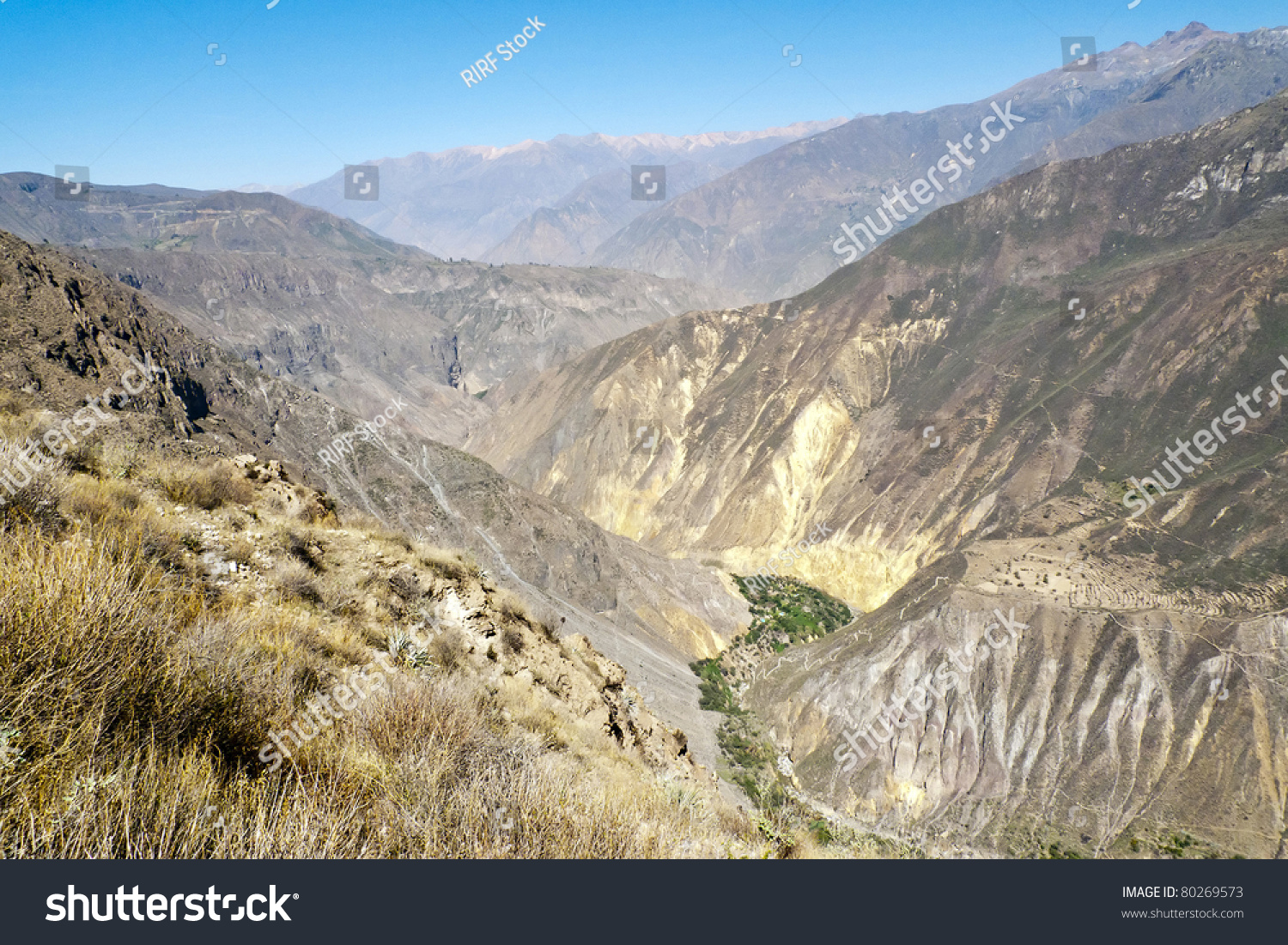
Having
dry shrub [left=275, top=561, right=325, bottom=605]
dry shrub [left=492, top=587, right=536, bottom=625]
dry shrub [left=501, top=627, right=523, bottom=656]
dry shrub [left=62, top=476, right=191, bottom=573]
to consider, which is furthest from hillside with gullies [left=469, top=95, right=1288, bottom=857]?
dry shrub [left=62, top=476, right=191, bottom=573]

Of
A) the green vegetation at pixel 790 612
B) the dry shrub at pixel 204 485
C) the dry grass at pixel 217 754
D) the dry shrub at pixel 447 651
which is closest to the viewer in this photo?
the dry grass at pixel 217 754

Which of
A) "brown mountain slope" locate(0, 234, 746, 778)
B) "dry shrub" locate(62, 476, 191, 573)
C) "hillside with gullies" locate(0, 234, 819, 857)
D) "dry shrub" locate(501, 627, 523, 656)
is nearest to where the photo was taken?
"hillside with gullies" locate(0, 234, 819, 857)

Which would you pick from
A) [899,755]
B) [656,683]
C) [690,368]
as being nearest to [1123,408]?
[899,755]

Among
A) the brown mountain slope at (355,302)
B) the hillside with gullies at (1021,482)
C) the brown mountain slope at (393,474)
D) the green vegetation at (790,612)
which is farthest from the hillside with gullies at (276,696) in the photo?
the brown mountain slope at (355,302)

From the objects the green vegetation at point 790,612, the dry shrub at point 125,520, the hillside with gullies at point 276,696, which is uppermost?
the dry shrub at point 125,520

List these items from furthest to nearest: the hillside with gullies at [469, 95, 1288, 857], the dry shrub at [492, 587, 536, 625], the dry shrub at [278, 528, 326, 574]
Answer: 1. the hillside with gullies at [469, 95, 1288, 857]
2. the dry shrub at [492, 587, 536, 625]
3. the dry shrub at [278, 528, 326, 574]

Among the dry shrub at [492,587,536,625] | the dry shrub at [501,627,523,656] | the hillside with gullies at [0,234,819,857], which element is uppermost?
the hillside with gullies at [0,234,819,857]

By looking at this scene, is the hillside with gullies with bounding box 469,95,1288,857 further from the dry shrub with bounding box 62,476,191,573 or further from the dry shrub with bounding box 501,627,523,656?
the dry shrub with bounding box 62,476,191,573

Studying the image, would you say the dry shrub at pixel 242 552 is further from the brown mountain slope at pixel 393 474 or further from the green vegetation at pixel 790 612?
the green vegetation at pixel 790 612

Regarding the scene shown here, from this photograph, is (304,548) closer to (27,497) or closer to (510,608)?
(27,497)

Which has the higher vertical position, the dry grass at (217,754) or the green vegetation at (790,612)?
the dry grass at (217,754)
